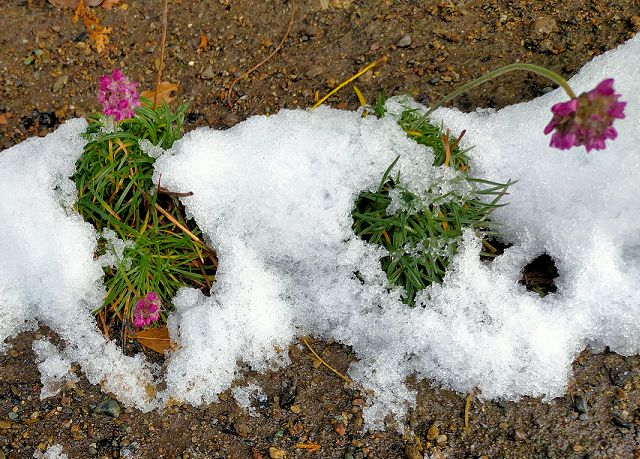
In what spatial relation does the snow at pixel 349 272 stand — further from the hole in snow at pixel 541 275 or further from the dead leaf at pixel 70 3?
the dead leaf at pixel 70 3

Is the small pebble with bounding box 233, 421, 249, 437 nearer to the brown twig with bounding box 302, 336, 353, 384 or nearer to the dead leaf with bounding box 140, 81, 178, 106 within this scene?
the brown twig with bounding box 302, 336, 353, 384

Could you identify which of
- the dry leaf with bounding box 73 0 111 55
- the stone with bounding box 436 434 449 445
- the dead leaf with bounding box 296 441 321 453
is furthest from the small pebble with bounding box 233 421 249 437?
the dry leaf with bounding box 73 0 111 55

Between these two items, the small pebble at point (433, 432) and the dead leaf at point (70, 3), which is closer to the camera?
the small pebble at point (433, 432)

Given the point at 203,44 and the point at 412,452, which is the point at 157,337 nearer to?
the point at 412,452

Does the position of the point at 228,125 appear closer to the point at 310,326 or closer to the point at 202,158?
the point at 202,158

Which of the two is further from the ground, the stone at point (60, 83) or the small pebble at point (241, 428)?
the stone at point (60, 83)

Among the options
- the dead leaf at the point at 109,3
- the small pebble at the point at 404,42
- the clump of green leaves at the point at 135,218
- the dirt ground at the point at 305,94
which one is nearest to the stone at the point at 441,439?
the dirt ground at the point at 305,94
